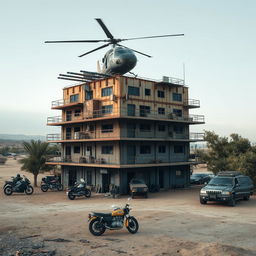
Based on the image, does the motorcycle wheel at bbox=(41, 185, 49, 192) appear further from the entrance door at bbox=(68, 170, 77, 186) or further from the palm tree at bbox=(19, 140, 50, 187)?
the palm tree at bbox=(19, 140, 50, 187)

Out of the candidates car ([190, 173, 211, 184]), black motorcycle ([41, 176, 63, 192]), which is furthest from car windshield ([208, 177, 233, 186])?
black motorcycle ([41, 176, 63, 192])

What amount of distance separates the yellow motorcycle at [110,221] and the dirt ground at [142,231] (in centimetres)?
34

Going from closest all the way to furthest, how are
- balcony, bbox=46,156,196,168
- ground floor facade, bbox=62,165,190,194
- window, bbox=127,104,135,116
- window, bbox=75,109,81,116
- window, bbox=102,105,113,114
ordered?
balcony, bbox=46,156,196,168 < ground floor facade, bbox=62,165,190,194 < window, bbox=127,104,135,116 < window, bbox=102,105,113,114 < window, bbox=75,109,81,116

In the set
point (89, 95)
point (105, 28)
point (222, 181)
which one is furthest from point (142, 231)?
point (105, 28)

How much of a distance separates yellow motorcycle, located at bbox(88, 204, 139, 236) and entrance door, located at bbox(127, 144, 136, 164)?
17815mm

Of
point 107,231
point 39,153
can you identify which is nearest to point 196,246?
point 107,231

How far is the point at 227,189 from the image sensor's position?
22.6 m

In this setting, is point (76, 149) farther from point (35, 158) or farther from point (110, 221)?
point (110, 221)

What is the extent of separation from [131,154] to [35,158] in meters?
13.5

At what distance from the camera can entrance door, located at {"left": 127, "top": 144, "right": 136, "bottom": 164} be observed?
32.8 meters

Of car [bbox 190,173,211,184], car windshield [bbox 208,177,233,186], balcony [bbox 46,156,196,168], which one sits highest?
→ balcony [bbox 46,156,196,168]

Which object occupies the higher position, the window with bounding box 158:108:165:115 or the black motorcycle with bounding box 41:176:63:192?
the window with bounding box 158:108:165:115

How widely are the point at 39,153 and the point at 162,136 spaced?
1579 cm

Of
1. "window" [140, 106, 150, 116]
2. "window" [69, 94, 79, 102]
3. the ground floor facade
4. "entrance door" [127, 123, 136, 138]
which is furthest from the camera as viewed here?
"window" [69, 94, 79, 102]
